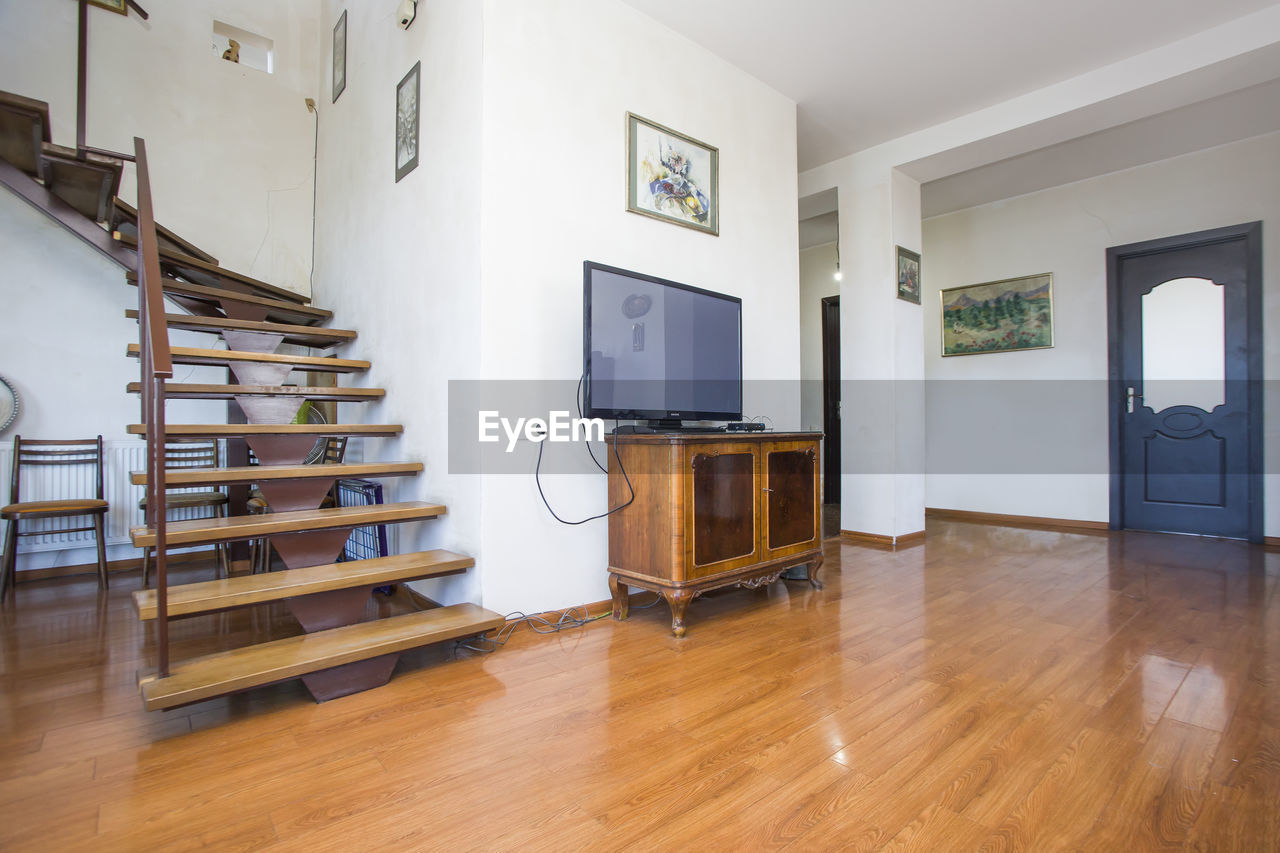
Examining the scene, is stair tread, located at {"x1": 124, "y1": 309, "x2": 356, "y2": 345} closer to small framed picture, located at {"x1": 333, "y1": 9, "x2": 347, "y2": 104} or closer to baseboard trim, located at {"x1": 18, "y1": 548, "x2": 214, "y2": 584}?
baseboard trim, located at {"x1": 18, "y1": 548, "x2": 214, "y2": 584}

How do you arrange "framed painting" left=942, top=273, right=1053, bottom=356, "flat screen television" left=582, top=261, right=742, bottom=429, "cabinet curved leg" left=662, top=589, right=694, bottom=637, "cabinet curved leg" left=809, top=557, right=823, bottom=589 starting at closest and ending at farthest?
"cabinet curved leg" left=662, top=589, right=694, bottom=637
"flat screen television" left=582, top=261, right=742, bottom=429
"cabinet curved leg" left=809, top=557, right=823, bottom=589
"framed painting" left=942, top=273, right=1053, bottom=356

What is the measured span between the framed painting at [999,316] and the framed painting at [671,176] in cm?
350

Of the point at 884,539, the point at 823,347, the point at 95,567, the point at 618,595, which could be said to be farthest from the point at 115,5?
the point at 823,347

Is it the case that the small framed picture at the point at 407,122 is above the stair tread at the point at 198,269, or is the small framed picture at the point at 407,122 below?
above

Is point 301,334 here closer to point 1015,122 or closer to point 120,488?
point 120,488

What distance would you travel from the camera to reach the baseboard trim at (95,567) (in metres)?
3.36

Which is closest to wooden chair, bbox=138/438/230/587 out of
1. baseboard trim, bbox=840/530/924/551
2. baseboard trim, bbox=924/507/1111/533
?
baseboard trim, bbox=840/530/924/551

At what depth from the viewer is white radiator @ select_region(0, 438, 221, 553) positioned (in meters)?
3.35

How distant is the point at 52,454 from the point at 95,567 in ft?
2.29

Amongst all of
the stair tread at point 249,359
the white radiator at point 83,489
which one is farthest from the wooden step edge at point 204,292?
the white radiator at point 83,489

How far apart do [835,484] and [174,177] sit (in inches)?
243

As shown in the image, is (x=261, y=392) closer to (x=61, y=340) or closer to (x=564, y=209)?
(x=564, y=209)

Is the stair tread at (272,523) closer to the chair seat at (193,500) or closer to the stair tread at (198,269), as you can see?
the chair seat at (193,500)

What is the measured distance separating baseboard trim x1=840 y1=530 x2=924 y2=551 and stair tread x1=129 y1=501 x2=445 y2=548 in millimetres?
3081
